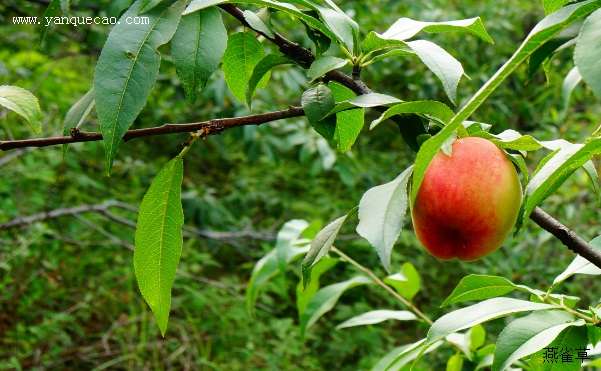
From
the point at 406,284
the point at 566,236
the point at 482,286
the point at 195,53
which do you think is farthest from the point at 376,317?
the point at 195,53

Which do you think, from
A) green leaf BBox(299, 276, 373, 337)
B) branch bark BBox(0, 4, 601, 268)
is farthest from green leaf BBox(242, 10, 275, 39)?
green leaf BBox(299, 276, 373, 337)

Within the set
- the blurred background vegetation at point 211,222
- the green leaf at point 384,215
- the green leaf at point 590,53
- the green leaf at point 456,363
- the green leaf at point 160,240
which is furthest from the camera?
the blurred background vegetation at point 211,222

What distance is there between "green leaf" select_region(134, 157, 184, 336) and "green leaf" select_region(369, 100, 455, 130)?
0.19 metres

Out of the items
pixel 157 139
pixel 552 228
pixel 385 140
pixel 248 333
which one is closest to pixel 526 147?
pixel 552 228

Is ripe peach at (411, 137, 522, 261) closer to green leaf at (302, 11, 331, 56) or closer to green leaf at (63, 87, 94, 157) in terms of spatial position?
green leaf at (302, 11, 331, 56)

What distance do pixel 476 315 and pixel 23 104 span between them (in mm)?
411

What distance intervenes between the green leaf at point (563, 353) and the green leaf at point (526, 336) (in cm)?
2

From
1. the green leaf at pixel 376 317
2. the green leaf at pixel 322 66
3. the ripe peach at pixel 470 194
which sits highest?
the green leaf at pixel 322 66

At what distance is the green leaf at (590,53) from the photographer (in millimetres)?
268

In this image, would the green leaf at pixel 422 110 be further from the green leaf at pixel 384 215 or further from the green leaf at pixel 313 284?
the green leaf at pixel 313 284

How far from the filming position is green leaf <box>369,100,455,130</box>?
423 millimetres

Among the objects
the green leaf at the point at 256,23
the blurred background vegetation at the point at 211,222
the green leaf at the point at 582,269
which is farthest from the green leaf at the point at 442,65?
the blurred background vegetation at the point at 211,222

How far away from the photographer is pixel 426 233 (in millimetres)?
496

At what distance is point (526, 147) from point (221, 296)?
2.01 metres
